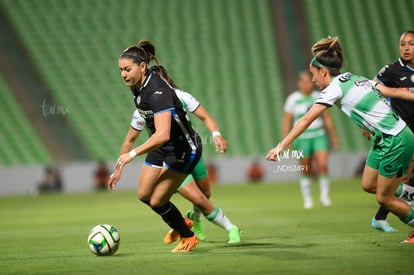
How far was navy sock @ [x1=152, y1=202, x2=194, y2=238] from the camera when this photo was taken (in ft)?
25.3

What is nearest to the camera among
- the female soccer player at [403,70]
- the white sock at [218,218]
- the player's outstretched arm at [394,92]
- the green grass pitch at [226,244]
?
the green grass pitch at [226,244]

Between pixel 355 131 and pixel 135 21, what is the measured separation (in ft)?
30.1

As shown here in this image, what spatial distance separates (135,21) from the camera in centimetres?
2702

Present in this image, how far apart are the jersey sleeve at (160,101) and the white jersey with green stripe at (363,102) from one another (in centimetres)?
147

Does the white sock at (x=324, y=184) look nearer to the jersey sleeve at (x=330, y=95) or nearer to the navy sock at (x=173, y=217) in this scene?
the navy sock at (x=173, y=217)

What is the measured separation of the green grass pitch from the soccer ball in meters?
0.11

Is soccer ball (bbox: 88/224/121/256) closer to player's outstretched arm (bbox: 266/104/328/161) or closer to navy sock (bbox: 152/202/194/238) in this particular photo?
navy sock (bbox: 152/202/194/238)

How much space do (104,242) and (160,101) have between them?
163 centimetres

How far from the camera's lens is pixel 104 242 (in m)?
7.55

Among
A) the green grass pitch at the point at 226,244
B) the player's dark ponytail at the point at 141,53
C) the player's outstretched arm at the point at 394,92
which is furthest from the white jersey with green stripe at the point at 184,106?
the player's outstretched arm at the point at 394,92

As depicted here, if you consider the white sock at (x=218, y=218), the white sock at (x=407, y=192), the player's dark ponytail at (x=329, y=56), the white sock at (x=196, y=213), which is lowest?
the white sock at (x=407, y=192)

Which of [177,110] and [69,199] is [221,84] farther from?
[177,110]

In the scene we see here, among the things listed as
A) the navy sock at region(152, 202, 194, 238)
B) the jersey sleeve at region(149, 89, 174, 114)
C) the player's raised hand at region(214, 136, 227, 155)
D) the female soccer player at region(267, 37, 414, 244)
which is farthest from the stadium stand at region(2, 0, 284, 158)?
the female soccer player at region(267, 37, 414, 244)

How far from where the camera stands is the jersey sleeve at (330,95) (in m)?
6.92
